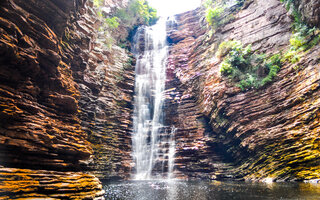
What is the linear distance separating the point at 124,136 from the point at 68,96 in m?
9.99

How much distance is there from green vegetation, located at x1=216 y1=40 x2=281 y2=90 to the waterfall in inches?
345

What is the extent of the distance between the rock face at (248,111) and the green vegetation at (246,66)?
1.88 ft

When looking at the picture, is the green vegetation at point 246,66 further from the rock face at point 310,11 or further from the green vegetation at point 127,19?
the green vegetation at point 127,19

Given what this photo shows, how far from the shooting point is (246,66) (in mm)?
16938

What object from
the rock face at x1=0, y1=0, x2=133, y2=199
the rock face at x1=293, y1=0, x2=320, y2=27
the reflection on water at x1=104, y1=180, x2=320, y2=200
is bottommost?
the reflection on water at x1=104, y1=180, x2=320, y2=200

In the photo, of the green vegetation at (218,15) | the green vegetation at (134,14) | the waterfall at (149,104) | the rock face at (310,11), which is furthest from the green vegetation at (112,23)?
the rock face at (310,11)

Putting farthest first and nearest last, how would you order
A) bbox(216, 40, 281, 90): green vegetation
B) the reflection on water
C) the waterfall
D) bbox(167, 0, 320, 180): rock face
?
the waterfall
bbox(216, 40, 281, 90): green vegetation
bbox(167, 0, 320, 180): rock face
the reflection on water

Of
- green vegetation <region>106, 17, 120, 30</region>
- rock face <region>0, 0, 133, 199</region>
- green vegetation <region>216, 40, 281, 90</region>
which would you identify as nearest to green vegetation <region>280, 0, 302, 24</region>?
green vegetation <region>216, 40, 281, 90</region>

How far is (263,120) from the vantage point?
1362 centimetres

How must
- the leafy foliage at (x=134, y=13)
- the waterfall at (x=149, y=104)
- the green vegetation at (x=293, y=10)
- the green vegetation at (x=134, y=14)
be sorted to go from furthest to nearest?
the leafy foliage at (x=134, y=13) → the green vegetation at (x=134, y=14) → the waterfall at (x=149, y=104) → the green vegetation at (x=293, y=10)

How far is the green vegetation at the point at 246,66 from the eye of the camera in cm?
1469

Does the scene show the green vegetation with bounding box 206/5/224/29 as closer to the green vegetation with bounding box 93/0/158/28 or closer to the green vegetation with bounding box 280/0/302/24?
the green vegetation with bounding box 280/0/302/24

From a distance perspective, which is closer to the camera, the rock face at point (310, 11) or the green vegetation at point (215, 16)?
the rock face at point (310, 11)

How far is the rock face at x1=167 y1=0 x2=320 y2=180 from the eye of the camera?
36.6 ft
